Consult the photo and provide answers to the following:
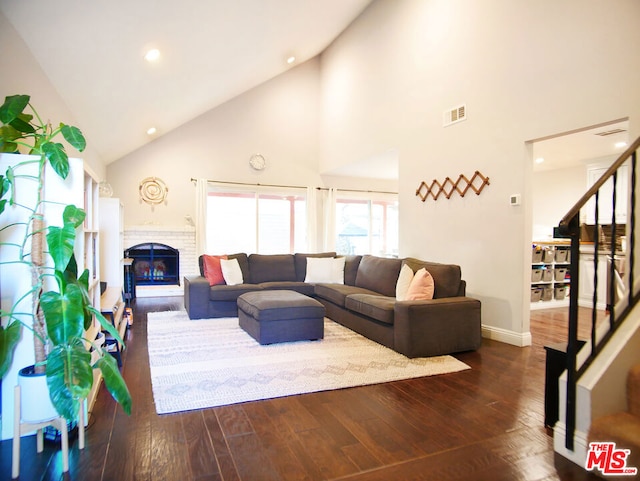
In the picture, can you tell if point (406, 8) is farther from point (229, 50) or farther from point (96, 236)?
point (96, 236)

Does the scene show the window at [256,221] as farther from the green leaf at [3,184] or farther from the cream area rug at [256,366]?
the green leaf at [3,184]

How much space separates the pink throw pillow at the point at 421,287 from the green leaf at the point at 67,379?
9.41 ft

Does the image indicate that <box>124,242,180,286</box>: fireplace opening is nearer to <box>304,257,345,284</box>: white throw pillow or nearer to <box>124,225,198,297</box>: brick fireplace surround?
<box>124,225,198,297</box>: brick fireplace surround

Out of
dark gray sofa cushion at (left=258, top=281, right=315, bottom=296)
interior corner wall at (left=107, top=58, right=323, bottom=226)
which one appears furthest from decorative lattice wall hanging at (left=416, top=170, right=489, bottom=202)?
interior corner wall at (left=107, top=58, right=323, bottom=226)

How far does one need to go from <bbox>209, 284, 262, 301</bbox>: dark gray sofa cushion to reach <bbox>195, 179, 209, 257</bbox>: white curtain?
2398mm

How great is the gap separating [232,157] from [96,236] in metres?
5.01

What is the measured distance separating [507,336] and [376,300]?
1.42m

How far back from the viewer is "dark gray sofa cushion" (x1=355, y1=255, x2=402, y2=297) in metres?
4.77

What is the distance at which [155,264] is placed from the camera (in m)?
7.27

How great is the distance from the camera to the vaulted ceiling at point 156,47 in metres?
2.76

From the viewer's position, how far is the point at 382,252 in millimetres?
9203

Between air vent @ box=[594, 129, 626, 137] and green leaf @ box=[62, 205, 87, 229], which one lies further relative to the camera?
air vent @ box=[594, 129, 626, 137]

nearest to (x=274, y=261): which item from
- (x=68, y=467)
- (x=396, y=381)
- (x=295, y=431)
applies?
(x=396, y=381)

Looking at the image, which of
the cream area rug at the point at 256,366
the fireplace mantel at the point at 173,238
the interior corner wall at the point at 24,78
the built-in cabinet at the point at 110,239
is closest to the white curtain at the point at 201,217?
the fireplace mantel at the point at 173,238
